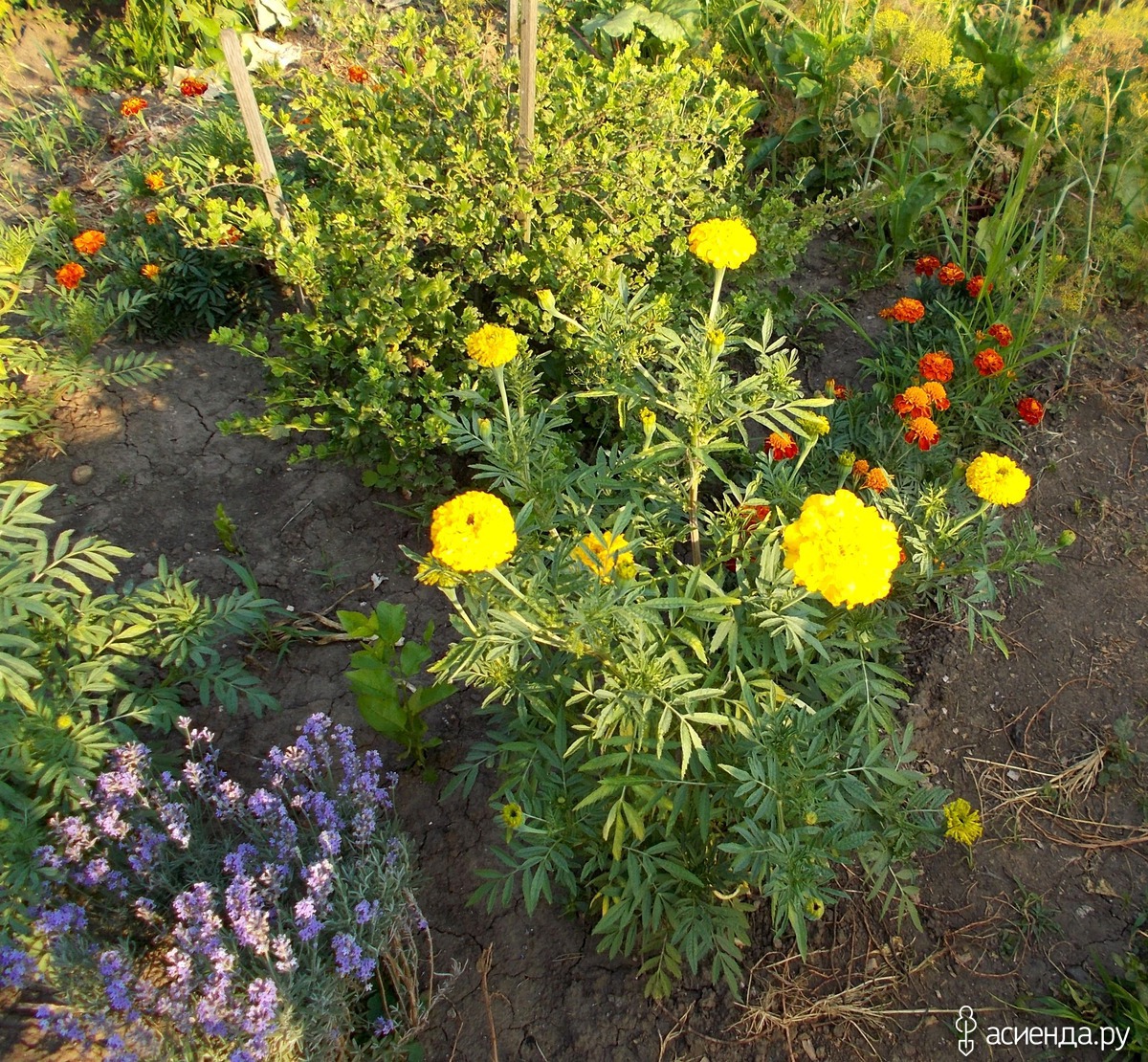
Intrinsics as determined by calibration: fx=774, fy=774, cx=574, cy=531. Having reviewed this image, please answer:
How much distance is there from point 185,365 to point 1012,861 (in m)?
3.41

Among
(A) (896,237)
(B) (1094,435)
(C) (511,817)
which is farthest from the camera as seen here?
(A) (896,237)

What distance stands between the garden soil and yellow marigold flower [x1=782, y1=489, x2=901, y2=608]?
1.05 metres

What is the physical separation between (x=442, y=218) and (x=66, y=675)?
178 cm

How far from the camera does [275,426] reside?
2.68m

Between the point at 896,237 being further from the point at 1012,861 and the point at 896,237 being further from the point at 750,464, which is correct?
the point at 1012,861

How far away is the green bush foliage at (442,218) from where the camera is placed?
257cm

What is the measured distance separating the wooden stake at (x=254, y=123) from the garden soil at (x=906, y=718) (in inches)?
27.1

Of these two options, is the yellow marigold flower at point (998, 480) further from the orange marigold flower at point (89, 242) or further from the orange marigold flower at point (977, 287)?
the orange marigold flower at point (89, 242)

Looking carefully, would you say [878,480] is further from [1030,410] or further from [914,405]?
[1030,410]

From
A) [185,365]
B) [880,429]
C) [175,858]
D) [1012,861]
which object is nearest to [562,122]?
[880,429]

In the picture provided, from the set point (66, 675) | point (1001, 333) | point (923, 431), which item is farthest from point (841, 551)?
point (66, 675)

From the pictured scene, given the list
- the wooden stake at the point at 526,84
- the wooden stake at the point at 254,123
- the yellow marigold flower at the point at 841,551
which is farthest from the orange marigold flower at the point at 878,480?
the wooden stake at the point at 254,123

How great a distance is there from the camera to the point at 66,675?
1983 mm

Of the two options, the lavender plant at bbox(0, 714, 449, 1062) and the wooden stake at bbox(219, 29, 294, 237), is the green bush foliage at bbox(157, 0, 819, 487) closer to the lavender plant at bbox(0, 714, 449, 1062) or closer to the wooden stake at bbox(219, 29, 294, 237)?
the wooden stake at bbox(219, 29, 294, 237)
